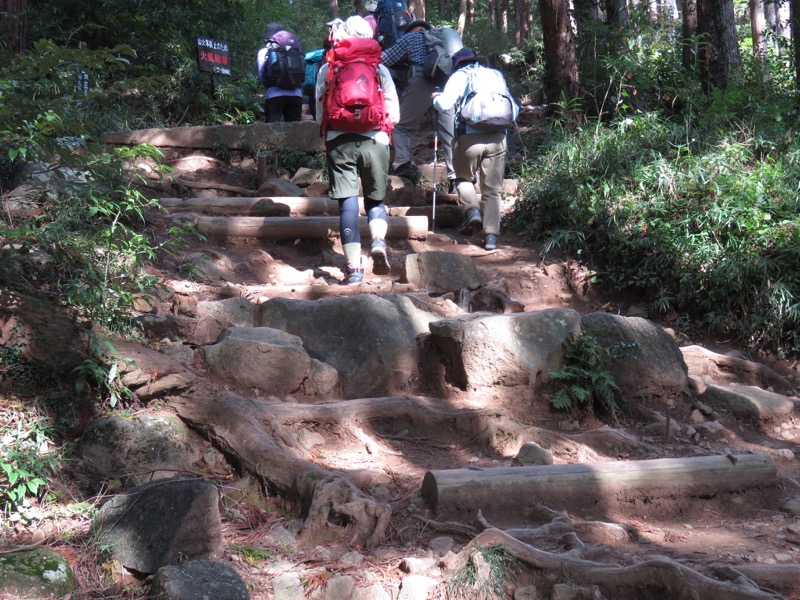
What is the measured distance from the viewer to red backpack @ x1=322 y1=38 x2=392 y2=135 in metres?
6.51

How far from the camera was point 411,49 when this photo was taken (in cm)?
1010

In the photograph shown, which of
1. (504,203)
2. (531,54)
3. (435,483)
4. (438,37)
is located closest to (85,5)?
(438,37)

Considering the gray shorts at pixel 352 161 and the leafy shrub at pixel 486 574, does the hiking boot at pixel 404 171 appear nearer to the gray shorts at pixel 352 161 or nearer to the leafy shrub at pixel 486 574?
the gray shorts at pixel 352 161

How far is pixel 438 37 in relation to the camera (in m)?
10.1

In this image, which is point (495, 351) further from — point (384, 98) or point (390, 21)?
point (390, 21)

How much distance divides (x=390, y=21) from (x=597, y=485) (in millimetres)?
9029

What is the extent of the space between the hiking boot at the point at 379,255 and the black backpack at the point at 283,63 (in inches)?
187

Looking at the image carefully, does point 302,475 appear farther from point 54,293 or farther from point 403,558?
point 54,293

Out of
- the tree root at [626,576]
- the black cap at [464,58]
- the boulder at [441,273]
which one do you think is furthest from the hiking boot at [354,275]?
the tree root at [626,576]

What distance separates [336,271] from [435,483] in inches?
147

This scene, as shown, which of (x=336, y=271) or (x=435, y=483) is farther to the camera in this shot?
(x=336, y=271)

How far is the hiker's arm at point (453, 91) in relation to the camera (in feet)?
27.1

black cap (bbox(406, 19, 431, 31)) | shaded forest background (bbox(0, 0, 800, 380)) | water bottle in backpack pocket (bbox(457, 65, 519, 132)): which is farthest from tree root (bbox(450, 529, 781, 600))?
black cap (bbox(406, 19, 431, 31))

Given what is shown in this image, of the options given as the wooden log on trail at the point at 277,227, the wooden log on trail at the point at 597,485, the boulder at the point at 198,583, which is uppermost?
the wooden log on trail at the point at 277,227
